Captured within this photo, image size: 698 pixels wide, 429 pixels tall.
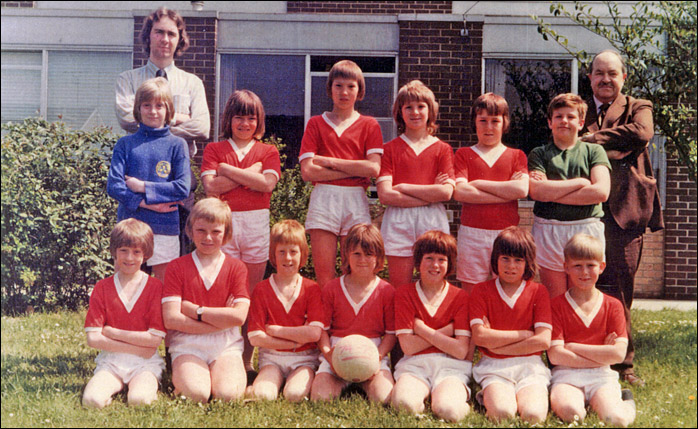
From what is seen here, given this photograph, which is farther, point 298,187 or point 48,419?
point 298,187

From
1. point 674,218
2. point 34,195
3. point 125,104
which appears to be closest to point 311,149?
point 125,104

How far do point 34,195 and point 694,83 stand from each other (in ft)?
21.0

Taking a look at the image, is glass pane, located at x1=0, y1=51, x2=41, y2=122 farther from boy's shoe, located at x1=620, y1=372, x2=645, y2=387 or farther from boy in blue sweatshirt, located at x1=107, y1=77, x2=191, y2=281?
boy's shoe, located at x1=620, y1=372, x2=645, y2=387

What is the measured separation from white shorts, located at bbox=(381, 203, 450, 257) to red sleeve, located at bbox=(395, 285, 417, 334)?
371 millimetres

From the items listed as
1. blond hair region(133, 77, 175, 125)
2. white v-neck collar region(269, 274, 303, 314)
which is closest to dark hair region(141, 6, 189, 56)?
blond hair region(133, 77, 175, 125)

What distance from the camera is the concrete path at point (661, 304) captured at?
788 cm

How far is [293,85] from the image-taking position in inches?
347

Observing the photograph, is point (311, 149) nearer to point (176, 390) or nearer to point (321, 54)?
point (176, 390)

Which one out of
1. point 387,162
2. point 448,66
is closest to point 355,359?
point 387,162

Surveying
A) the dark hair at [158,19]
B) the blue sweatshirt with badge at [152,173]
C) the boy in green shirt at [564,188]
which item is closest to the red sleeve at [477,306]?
the boy in green shirt at [564,188]

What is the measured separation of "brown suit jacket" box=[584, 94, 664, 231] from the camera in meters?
4.55

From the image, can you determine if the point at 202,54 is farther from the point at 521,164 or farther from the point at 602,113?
the point at 602,113

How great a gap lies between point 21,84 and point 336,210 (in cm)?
625

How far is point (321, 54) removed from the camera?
887 centimetres
